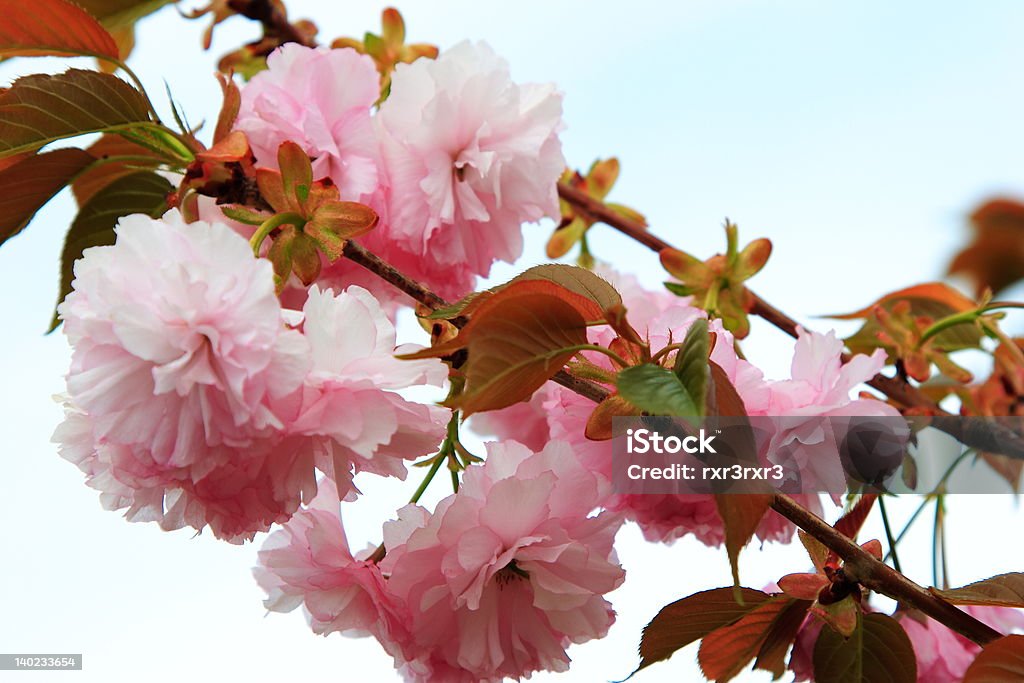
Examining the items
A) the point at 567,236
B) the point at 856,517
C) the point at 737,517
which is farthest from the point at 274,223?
the point at 567,236

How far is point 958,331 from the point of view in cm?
88

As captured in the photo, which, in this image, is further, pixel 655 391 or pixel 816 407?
pixel 816 407

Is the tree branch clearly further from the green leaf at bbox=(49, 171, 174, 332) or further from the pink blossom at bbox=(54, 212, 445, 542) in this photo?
the green leaf at bbox=(49, 171, 174, 332)

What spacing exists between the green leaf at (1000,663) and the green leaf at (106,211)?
0.55 metres

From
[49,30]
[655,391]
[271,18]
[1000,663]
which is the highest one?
[271,18]

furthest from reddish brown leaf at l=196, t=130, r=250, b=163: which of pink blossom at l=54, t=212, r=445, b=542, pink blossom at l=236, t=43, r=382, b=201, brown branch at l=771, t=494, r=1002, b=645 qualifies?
brown branch at l=771, t=494, r=1002, b=645

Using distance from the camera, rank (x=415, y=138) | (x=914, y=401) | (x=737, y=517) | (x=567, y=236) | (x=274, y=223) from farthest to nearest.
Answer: (x=567, y=236)
(x=914, y=401)
(x=415, y=138)
(x=274, y=223)
(x=737, y=517)

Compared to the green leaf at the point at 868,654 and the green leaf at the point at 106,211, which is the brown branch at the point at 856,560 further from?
the green leaf at the point at 106,211

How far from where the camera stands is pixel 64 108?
541 millimetres

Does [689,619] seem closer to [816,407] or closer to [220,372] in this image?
[816,407]

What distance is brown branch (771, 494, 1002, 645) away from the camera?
470mm

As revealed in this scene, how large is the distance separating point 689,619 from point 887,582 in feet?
0.34

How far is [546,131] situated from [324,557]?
29 centimetres

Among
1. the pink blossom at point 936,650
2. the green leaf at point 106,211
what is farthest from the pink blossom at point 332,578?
the pink blossom at point 936,650
